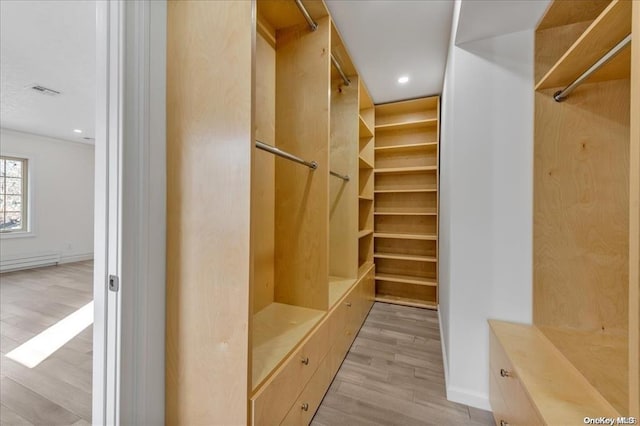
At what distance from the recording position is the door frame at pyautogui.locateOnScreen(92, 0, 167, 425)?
958 millimetres

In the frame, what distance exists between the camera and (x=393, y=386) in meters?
1.71

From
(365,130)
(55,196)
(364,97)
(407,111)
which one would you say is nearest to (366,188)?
(365,130)

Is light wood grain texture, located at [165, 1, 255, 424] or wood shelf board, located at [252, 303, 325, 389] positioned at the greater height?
light wood grain texture, located at [165, 1, 255, 424]

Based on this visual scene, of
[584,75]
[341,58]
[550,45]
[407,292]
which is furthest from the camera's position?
[407,292]

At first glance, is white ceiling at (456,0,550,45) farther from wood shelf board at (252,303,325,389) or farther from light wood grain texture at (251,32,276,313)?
wood shelf board at (252,303,325,389)

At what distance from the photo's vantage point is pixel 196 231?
105 centimetres

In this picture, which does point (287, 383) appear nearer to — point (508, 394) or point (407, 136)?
point (508, 394)

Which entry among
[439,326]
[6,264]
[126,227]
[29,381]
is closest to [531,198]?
[439,326]

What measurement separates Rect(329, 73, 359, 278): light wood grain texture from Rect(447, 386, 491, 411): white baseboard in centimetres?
118

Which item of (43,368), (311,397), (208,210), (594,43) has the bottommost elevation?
(43,368)

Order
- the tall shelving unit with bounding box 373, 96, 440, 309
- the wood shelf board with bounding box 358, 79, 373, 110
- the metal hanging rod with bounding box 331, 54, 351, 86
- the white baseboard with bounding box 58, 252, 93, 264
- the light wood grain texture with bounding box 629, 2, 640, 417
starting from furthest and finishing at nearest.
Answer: the white baseboard with bounding box 58, 252, 93, 264 < the tall shelving unit with bounding box 373, 96, 440, 309 < the wood shelf board with bounding box 358, 79, 373, 110 < the metal hanging rod with bounding box 331, 54, 351, 86 < the light wood grain texture with bounding box 629, 2, 640, 417

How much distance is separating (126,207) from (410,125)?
10.3 feet

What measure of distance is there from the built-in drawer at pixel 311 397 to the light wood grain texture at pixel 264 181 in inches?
21.3

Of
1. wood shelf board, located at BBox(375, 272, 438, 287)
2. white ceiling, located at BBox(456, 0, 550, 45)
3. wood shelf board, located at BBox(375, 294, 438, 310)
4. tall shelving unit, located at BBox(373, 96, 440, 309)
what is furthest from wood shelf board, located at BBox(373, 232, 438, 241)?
white ceiling, located at BBox(456, 0, 550, 45)
